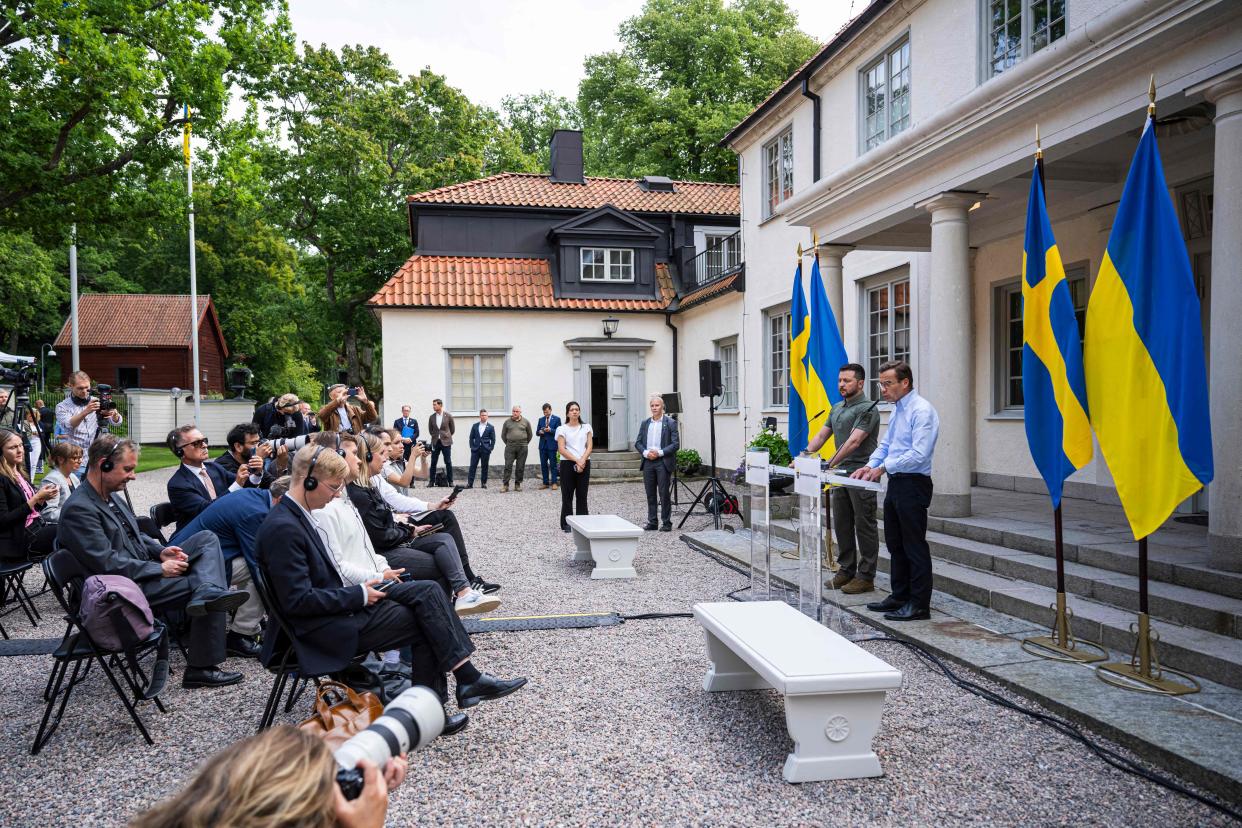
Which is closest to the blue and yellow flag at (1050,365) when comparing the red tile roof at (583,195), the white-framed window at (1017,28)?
the white-framed window at (1017,28)

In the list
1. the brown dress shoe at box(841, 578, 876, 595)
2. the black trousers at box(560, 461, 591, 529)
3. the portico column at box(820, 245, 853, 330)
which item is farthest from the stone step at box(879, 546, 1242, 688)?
the black trousers at box(560, 461, 591, 529)

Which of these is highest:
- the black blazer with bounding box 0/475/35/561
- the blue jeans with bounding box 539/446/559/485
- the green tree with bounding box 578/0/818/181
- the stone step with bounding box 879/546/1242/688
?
the green tree with bounding box 578/0/818/181

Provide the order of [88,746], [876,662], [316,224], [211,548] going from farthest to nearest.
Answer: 1. [316,224]
2. [211,548]
3. [88,746]
4. [876,662]

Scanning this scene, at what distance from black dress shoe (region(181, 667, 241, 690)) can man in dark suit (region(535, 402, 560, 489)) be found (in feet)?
40.2

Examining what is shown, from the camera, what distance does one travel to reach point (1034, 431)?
16.9ft

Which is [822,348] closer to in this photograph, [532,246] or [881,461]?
[881,461]

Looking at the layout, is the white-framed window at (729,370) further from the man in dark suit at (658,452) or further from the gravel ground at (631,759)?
the gravel ground at (631,759)

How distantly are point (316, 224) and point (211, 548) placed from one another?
78.0ft

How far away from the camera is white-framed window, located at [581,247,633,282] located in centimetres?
2025

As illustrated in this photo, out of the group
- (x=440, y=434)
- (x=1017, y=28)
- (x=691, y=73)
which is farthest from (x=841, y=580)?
(x=691, y=73)

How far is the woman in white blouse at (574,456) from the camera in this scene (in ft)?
33.4

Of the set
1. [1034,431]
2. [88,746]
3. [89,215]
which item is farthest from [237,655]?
[89,215]

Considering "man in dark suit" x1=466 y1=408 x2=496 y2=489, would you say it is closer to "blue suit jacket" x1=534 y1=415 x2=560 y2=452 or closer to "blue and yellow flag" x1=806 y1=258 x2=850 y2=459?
"blue suit jacket" x1=534 y1=415 x2=560 y2=452

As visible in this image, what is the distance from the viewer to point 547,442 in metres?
17.5
